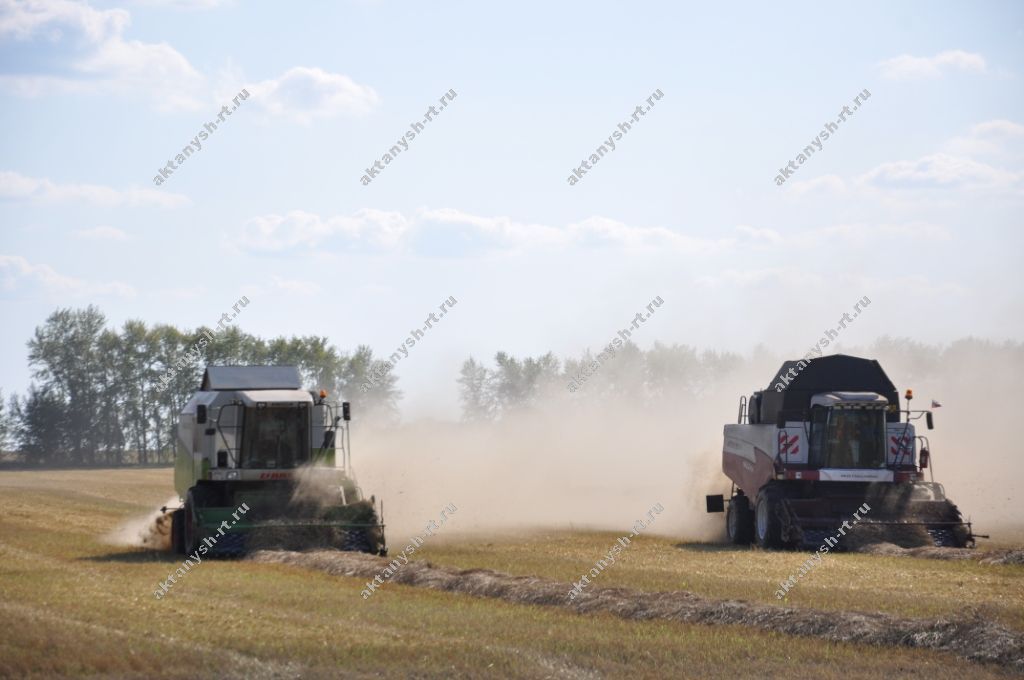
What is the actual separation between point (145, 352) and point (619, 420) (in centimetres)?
6136

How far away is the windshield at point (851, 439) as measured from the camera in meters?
28.8

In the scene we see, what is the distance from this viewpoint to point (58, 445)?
109 metres

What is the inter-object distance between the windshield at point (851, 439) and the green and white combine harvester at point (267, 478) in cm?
1044

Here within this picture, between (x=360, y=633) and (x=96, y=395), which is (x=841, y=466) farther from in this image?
(x=96, y=395)

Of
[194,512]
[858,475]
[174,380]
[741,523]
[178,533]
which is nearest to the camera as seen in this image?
[194,512]

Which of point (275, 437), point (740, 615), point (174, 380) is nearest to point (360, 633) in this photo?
point (740, 615)

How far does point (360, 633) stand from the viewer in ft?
48.3

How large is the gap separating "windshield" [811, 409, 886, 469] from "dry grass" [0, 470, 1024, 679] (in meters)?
5.41

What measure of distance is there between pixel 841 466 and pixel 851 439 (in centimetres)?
68

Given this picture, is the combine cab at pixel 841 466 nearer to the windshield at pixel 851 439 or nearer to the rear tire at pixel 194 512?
the windshield at pixel 851 439

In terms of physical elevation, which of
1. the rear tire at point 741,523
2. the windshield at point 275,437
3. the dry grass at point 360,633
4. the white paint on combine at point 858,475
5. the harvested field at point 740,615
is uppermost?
the windshield at point 275,437

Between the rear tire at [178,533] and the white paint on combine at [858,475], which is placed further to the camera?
the white paint on combine at [858,475]

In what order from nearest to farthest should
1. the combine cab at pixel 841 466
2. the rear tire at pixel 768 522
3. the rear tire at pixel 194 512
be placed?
the rear tire at pixel 194 512 → the combine cab at pixel 841 466 → the rear tire at pixel 768 522

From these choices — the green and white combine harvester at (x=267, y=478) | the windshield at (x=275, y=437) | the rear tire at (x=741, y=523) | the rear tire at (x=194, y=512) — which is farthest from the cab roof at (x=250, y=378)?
the rear tire at (x=741, y=523)
